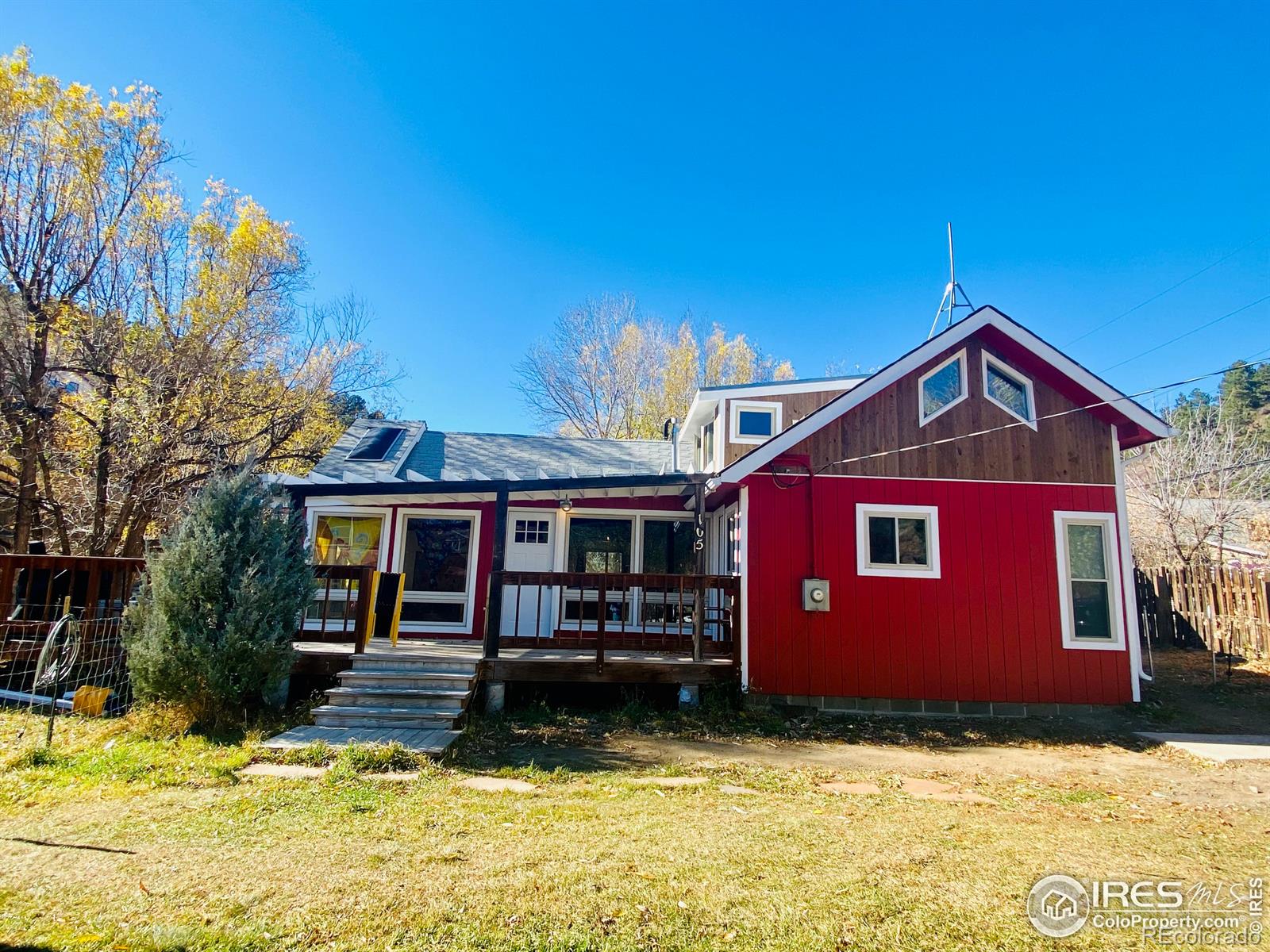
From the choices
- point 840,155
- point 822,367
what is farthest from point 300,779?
point 822,367

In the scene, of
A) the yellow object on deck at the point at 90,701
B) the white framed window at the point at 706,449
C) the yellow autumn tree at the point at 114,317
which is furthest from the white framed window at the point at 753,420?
the yellow object on deck at the point at 90,701

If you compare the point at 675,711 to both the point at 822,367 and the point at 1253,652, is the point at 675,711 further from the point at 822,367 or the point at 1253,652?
the point at 822,367

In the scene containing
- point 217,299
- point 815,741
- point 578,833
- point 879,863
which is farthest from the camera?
point 217,299

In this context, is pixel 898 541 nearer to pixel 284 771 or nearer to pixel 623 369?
pixel 284 771

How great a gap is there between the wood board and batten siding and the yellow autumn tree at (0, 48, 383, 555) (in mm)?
9132

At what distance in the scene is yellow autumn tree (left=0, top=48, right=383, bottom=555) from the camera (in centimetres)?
1048

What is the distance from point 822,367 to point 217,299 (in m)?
20.6

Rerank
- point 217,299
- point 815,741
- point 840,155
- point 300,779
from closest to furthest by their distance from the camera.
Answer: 1. point 300,779
2. point 815,741
3. point 217,299
4. point 840,155

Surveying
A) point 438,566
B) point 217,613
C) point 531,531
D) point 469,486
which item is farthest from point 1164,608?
point 217,613

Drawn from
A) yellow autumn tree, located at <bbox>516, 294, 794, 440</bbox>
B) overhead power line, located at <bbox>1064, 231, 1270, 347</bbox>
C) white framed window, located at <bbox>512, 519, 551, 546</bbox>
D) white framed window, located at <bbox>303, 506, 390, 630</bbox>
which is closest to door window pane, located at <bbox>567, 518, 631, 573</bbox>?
white framed window, located at <bbox>512, 519, 551, 546</bbox>

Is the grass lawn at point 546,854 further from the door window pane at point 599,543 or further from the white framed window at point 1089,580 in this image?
the door window pane at point 599,543

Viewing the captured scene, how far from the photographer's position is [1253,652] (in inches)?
391

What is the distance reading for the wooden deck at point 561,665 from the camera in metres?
7.06

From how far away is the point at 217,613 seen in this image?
576cm
